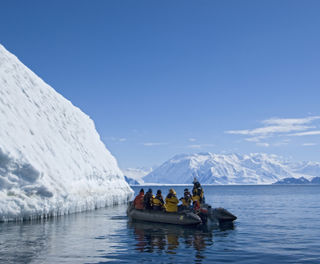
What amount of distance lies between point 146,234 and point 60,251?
603cm

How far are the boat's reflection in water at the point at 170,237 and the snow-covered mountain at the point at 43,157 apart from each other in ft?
22.6

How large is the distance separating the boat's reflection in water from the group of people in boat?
124 cm

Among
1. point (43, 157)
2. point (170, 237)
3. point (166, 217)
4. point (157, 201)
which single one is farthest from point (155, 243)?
point (43, 157)

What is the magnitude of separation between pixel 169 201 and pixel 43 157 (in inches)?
441

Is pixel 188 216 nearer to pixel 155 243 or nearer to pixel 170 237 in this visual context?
pixel 170 237

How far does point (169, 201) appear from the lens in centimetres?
2338

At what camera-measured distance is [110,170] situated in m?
43.4

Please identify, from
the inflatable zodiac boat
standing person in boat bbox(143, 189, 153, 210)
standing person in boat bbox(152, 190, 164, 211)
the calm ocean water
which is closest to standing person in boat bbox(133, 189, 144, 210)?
the inflatable zodiac boat

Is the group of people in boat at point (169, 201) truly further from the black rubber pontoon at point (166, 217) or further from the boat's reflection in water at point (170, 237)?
the boat's reflection in water at point (170, 237)

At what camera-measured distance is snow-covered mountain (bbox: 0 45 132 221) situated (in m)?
23.2

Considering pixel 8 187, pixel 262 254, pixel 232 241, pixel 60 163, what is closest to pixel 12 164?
pixel 8 187

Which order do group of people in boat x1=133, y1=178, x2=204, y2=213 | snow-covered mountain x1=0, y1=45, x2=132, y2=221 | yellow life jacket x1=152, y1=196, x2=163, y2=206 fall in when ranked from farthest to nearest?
yellow life jacket x1=152, y1=196, x2=163, y2=206
group of people in boat x1=133, y1=178, x2=204, y2=213
snow-covered mountain x1=0, y1=45, x2=132, y2=221

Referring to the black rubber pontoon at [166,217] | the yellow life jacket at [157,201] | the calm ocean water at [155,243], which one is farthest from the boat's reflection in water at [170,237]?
the yellow life jacket at [157,201]

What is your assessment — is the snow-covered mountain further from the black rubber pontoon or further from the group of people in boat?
the group of people in boat
